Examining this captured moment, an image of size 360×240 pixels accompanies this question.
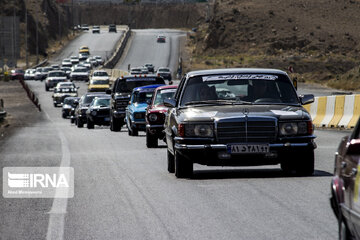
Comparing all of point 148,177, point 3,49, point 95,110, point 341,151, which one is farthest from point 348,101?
point 3,49

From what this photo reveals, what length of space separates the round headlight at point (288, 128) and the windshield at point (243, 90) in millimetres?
943

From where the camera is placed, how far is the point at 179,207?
1027cm

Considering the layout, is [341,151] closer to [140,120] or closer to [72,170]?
[72,170]

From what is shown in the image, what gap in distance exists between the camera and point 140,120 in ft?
88.4

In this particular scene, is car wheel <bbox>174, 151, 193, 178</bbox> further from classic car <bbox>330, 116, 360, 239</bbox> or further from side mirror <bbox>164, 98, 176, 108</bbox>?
classic car <bbox>330, 116, 360, 239</bbox>

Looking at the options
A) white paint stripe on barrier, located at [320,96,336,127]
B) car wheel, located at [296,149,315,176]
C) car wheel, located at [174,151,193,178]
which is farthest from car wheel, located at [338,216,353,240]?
white paint stripe on barrier, located at [320,96,336,127]

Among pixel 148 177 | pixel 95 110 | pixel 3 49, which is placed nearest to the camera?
pixel 148 177

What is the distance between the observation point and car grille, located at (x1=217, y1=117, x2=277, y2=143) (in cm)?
1259

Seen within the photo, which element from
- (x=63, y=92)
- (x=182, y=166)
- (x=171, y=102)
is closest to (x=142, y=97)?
(x=171, y=102)

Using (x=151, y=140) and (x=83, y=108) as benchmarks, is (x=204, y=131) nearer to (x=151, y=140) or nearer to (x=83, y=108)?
(x=151, y=140)

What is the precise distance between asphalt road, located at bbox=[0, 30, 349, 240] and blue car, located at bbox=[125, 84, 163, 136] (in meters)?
10.0

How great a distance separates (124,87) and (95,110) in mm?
6104

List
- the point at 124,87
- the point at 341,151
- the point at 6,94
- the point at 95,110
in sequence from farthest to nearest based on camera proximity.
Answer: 1. the point at 6,94
2. the point at 95,110
3. the point at 124,87
4. the point at 341,151

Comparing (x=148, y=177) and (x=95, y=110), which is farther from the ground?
(x=148, y=177)
